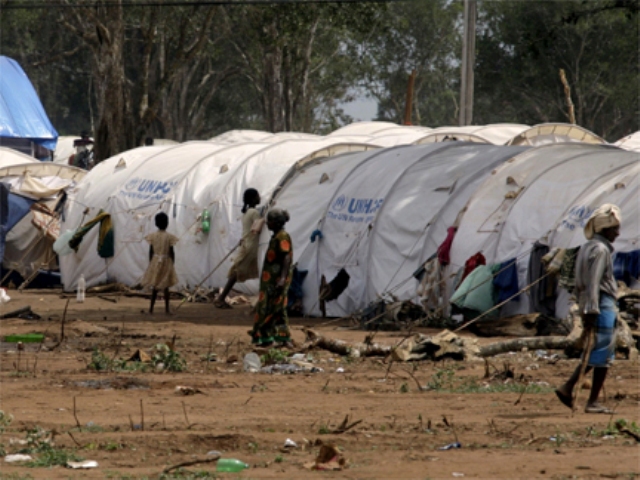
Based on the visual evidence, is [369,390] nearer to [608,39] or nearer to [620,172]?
[620,172]

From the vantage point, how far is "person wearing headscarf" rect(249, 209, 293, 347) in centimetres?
1234

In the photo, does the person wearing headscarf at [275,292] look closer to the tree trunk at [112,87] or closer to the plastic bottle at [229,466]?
the plastic bottle at [229,466]

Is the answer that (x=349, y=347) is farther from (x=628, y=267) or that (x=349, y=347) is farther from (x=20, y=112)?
(x=20, y=112)

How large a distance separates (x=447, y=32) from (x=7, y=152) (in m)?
37.8

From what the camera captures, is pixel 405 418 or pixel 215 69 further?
pixel 215 69

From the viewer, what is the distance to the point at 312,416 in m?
8.31

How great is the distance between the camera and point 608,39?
4966 cm

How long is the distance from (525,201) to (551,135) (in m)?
10.0

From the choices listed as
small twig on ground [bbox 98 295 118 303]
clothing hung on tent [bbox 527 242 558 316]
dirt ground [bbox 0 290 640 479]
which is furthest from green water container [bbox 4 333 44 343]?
small twig on ground [bbox 98 295 118 303]

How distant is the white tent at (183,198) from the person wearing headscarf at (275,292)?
712 centimetres

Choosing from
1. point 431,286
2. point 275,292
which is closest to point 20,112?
point 431,286

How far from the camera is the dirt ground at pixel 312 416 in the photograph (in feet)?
21.3

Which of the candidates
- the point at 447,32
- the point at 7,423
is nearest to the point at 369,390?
the point at 7,423

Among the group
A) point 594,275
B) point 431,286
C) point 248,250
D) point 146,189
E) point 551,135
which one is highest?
point 551,135
